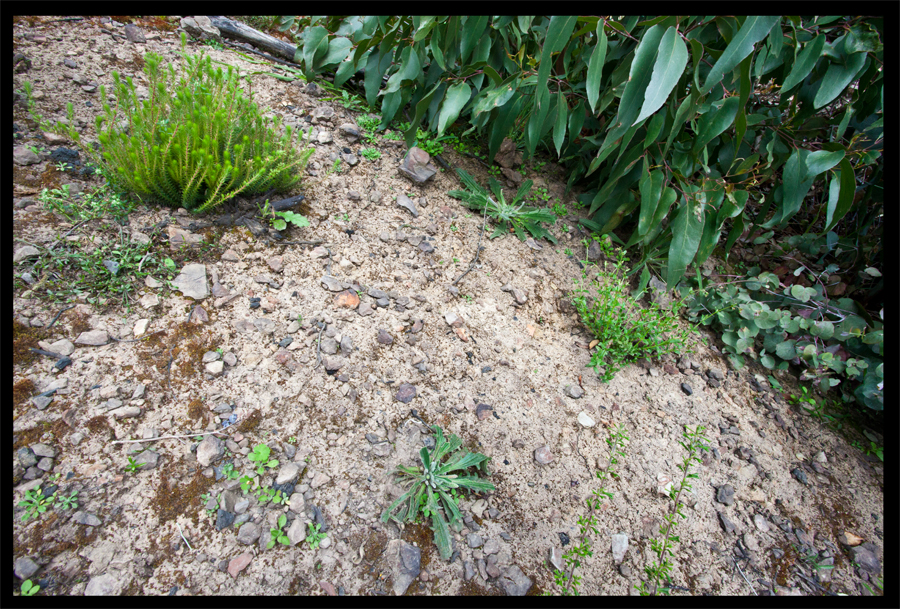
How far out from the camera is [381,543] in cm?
131

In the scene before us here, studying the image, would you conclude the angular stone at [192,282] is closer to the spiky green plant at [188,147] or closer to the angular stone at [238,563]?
the spiky green plant at [188,147]

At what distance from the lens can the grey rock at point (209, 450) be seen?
4.33 feet

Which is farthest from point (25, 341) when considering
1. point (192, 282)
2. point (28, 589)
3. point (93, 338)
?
point (28, 589)

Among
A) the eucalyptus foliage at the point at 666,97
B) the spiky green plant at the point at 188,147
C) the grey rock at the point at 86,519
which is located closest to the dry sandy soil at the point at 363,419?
the grey rock at the point at 86,519

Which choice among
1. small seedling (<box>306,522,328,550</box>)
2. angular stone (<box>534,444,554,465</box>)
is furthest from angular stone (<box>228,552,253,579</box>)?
angular stone (<box>534,444,554,465</box>)

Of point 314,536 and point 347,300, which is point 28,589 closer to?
point 314,536

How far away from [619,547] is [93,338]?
1.99m

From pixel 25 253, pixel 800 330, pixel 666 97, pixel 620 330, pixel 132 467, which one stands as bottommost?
pixel 132 467

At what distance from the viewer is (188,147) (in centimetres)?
163

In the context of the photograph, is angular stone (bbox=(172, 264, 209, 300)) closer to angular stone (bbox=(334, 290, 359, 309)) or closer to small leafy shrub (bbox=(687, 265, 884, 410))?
angular stone (bbox=(334, 290, 359, 309))

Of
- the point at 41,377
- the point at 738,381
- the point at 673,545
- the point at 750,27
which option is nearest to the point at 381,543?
the point at 673,545

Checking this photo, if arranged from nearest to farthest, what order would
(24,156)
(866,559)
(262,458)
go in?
(262,458)
(866,559)
(24,156)

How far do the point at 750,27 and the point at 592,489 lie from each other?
5.92 ft

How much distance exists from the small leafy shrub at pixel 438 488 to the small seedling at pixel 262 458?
1.35 ft
